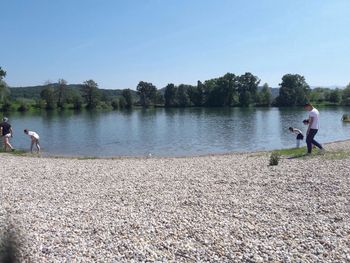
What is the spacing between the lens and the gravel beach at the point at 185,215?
25.4 feet

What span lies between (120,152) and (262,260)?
2956 centimetres

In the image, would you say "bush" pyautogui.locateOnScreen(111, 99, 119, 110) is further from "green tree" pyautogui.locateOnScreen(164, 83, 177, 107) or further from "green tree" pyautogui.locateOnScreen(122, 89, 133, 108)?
"green tree" pyautogui.locateOnScreen(164, 83, 177, 107)

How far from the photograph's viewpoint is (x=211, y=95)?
171 metres

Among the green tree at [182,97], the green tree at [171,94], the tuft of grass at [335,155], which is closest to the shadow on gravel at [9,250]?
the tuft of grass at [335,155]

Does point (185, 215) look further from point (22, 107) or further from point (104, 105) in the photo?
point (104, 105)

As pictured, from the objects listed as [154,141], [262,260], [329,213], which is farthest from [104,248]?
[154,141]

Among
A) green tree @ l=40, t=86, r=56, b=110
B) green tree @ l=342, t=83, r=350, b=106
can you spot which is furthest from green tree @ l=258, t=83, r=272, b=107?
green tree @ l=40, t=86, r=56, b=110

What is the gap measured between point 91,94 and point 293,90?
3457 inches

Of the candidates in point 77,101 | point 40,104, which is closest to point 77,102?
point 77,101

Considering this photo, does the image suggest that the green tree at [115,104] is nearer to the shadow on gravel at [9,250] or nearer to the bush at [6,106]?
the bush at [6,106]

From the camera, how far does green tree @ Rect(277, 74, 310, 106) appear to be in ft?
525

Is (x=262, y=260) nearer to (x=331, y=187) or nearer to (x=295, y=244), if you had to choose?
(x=295, y=244)

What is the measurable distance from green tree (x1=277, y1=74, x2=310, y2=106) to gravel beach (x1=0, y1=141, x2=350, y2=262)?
14969 cm

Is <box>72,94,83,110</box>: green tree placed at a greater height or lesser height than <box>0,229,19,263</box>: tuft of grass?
greater
